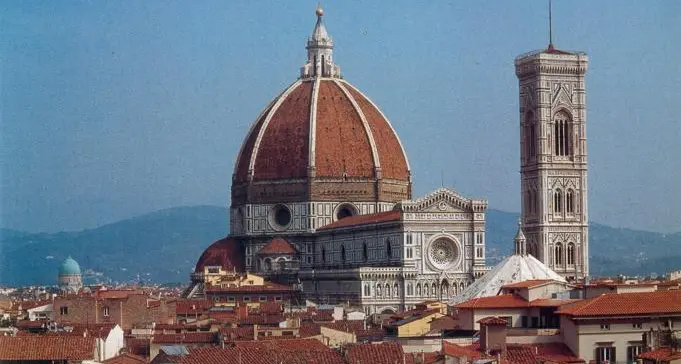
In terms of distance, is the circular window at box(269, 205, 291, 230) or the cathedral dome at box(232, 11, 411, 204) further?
the circular window at box(269, 205, 291, 230)

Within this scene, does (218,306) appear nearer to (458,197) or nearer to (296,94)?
(458,197)

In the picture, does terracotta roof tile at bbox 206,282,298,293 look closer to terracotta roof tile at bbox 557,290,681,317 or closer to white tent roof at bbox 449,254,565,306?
white tent roof at bbox 449,254,565,306

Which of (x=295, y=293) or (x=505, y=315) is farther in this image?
(x=295, y=293)

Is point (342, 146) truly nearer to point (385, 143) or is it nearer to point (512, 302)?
point (385, 143)

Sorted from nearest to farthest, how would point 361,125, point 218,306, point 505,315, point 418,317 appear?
point 505,315 → point 418,317 → point 218,306 → point 361,125

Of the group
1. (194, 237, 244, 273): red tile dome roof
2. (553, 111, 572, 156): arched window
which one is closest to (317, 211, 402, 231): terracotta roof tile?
(194, 237, 244, 273): red tile dome roof

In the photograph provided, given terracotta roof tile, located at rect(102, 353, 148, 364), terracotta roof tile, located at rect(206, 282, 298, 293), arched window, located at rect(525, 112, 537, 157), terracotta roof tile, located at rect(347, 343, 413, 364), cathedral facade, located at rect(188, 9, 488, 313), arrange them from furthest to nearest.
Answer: cathedral facade, located at rect(188, 9, 488, 313), arched window, located at rect(525, 112, 537, 157), terracotta roof tile, located at rect(206, 282, 298, 293), terracotta roof tile, located at rect(102, 353, 148, 364), terracotta roof tile, located at rect(347, 343, 413, 364)

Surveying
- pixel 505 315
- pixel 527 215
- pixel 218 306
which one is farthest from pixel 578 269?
pixel 505 315
